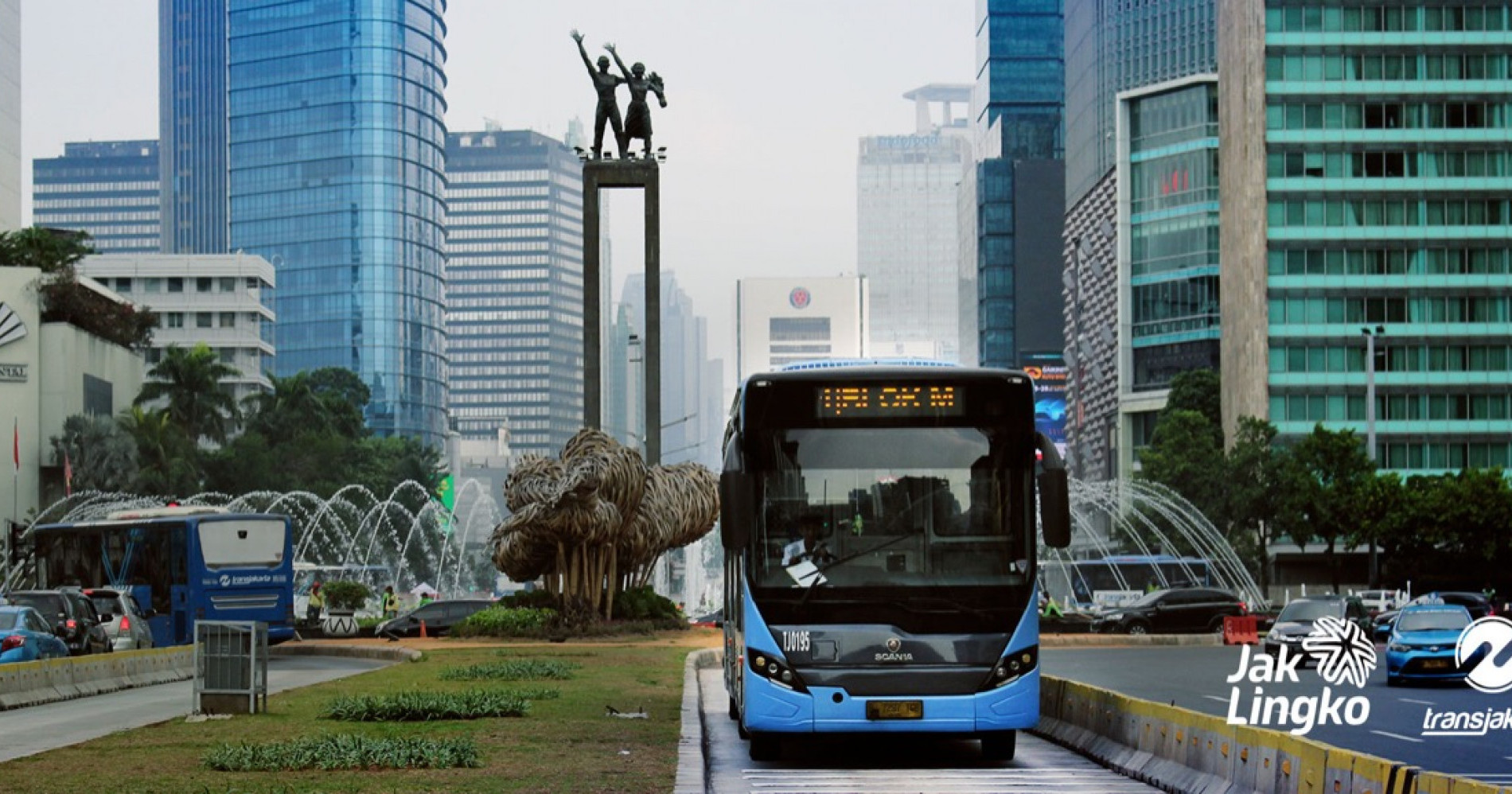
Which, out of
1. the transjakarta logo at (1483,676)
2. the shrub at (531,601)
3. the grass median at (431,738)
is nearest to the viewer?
the grass median at (431,738)

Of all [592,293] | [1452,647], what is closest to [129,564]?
[592,293]

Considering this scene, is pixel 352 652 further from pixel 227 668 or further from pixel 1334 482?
pixel 1334 482

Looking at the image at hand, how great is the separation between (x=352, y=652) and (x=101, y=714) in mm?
18689

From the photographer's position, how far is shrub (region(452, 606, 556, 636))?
46.0m

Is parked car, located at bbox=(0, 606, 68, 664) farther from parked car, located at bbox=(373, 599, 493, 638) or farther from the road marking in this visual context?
parked car, located at bbox=(373, 599, 493, 638)

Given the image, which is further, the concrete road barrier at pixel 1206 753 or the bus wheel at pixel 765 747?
the bus wheel at pixel 765 747

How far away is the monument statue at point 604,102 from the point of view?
55312mm

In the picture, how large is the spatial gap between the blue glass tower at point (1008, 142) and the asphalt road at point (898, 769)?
160 m

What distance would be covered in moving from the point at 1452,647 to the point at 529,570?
2200 centimetres

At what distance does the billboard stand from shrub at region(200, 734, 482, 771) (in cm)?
13077

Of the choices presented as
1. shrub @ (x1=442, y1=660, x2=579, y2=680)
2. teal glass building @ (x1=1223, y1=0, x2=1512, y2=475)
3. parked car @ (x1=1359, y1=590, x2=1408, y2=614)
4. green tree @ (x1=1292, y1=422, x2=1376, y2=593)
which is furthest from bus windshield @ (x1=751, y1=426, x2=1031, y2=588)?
teal glass building @ (x1=1223, y1=0, x2=1512, y2=475)

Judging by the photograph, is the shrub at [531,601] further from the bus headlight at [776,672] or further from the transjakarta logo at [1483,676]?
the bus headlight at [776,672]

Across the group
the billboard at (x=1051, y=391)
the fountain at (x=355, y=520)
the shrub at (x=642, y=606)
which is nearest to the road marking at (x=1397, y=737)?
the shrub at (x=642, y=606)

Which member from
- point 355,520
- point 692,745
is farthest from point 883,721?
point 355,520
